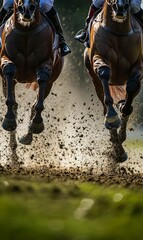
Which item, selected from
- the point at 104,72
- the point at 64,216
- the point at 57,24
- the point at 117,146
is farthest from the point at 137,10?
the point at 64,216

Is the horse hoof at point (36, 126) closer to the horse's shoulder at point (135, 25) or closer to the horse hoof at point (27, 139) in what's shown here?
the horse hoof at point (27, 139)

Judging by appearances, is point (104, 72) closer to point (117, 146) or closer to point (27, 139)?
point (117, 146)

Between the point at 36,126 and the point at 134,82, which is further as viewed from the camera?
the point at 36,126

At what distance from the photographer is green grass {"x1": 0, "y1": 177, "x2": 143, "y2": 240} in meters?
3.69

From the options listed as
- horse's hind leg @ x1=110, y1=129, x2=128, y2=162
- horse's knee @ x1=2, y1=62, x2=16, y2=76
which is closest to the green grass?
horse's knee @ x1=2, y1=62, x2=16, y2=76

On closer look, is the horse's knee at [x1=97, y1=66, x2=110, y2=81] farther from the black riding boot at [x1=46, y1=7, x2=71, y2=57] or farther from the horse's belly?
the black riding boot at [x1=46, y1=7, x2=71, y2=57]

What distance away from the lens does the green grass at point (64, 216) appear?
369cm

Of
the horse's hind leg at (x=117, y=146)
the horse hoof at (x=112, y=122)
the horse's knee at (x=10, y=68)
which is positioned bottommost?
the horse's hind leg at (x=117, y=146)

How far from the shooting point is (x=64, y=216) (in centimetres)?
428

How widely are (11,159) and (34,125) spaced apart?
1838 millimetres

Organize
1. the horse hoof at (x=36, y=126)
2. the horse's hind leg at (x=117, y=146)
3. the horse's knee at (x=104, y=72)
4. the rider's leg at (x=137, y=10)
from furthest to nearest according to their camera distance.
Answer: the horse's hind leg at (x=117, y=146) < the horse hoof at (x=36, y=126) < the rider's leg at (x=137, y=10) < the horse's knee at (x=104, y=72)

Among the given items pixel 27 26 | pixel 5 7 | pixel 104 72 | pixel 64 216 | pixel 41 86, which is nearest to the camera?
pixel 64 216

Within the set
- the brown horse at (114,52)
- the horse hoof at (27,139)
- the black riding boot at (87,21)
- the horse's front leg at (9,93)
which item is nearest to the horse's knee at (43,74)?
the horse's front leg at (9,93)

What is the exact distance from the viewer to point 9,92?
1136 cm
